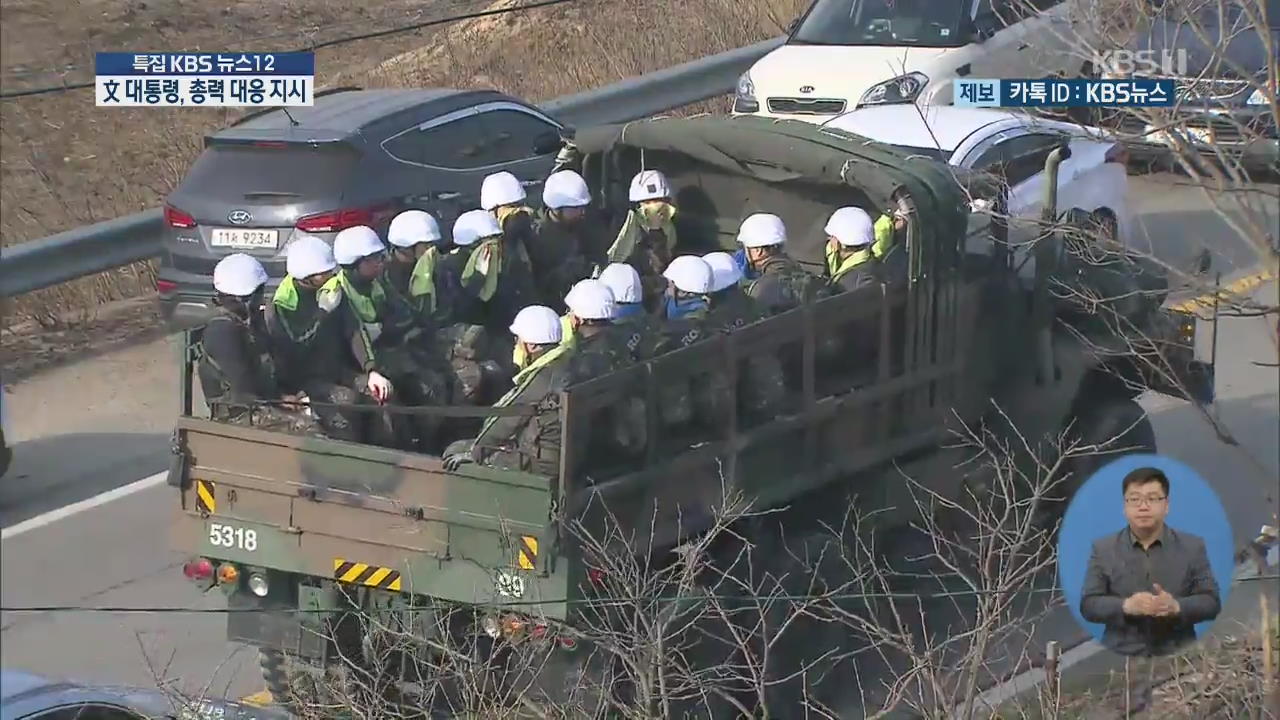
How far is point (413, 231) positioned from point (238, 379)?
176 centimetres

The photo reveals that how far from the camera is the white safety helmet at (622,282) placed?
30.4 ft

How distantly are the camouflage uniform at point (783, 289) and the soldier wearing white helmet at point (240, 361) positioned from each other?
2.23m

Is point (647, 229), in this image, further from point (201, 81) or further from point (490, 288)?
point (201, 81)

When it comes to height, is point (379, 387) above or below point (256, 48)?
above

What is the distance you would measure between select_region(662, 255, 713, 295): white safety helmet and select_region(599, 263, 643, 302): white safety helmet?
0.22 m

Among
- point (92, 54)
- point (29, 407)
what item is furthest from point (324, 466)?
point (92, 54)

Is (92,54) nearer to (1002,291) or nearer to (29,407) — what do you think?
(29,407)

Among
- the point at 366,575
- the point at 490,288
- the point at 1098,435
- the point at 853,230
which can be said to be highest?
the point at 853,230

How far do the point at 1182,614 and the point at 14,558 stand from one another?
6.33 metres

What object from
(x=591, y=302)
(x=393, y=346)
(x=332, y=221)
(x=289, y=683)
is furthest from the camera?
(x=332, y=221)

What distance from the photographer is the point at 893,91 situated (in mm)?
15945

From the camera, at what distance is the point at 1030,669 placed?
29.5 ft

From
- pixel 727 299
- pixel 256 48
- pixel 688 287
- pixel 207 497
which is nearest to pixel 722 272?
pixel 727 299

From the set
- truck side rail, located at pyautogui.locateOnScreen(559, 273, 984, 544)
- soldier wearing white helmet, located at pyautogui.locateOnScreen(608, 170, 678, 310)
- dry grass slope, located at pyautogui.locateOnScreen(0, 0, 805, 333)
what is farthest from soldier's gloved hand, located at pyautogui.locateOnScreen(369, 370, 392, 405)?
dry grass slope, located at pyautogui.locateOnScreen(0, 0, 805, 333)
